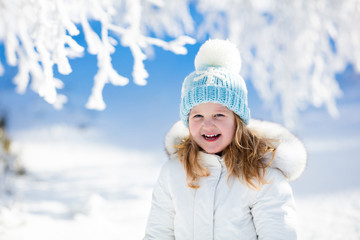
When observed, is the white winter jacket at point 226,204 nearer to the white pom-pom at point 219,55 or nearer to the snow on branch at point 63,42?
the white pom-pom at point 219,55

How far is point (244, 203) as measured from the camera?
4.66 feet

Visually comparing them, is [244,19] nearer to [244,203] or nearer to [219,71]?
[219,71]

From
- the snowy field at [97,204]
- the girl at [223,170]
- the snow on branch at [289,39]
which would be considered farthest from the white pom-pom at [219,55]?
the snow on branch at [289,39]

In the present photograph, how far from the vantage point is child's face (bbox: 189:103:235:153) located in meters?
1.50

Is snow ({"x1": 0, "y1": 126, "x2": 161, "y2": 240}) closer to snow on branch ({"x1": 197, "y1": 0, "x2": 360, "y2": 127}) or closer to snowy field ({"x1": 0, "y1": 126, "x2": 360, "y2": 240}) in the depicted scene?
Result: snowy field ({"x1": 0, "y1": 126, "x2": 360, "y2": 240})

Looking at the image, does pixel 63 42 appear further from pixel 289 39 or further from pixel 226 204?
pixel 289 39

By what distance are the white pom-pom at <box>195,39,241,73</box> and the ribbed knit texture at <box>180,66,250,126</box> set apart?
0.04 m

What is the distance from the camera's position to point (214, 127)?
1495 mm

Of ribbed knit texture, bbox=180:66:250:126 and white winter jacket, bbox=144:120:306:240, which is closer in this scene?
white winter jacket, bbox=144:120:306:240

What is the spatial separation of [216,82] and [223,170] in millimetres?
440

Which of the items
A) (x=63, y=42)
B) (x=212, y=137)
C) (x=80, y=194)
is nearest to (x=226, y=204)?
(x=212, y=137)

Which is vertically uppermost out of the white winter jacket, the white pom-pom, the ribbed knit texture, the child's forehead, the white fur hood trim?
the white pom-pom

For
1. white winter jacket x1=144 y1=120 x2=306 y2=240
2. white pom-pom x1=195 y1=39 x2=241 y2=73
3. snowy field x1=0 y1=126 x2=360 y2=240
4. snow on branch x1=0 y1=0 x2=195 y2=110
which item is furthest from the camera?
snowy field x1=0 y1=126 x2=360 y2=240

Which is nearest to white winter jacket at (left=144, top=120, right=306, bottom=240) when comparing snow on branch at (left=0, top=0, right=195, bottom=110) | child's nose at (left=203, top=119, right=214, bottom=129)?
child's nose at (left=203, top=119, right=214, bottom=129)
